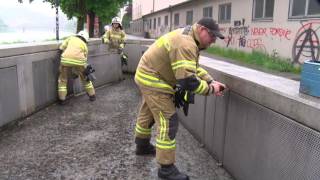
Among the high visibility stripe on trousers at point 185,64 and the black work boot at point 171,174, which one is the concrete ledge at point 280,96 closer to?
the high visibility stripe on trousers at point 185,64

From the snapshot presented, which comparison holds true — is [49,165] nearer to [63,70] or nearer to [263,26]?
[63,70]

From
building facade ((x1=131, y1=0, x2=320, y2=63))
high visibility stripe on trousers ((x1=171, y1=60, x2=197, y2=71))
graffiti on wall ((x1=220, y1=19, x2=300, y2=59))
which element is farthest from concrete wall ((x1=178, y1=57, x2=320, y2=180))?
graffiti on wall ((x1=220, y1=19, x2=300, y2=59))

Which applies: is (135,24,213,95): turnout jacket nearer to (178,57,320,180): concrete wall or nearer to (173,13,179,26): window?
(178,57,320,180): concrete wall

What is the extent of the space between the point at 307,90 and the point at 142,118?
2033 millimetres

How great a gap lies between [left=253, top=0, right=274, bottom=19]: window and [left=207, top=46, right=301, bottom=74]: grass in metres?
1.64

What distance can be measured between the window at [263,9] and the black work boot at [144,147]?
12.9 m

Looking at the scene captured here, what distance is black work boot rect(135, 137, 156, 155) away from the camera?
442cm

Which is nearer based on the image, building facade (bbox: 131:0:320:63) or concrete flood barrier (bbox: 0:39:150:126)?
concrete flood barrier (bbox: 0:39:150:126)

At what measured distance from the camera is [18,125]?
5.62 meters

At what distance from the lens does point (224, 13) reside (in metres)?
21.5

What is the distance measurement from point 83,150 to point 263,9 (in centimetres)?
1402

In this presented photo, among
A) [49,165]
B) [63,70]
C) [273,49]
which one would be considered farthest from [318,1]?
[49,165]

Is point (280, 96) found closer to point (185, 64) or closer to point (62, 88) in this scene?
point (185, 64)

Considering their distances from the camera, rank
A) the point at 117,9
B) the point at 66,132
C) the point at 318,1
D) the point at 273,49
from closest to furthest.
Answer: the point at 66,132 < the point at 318,1 < the point at 273,49 < the point at 117,9
